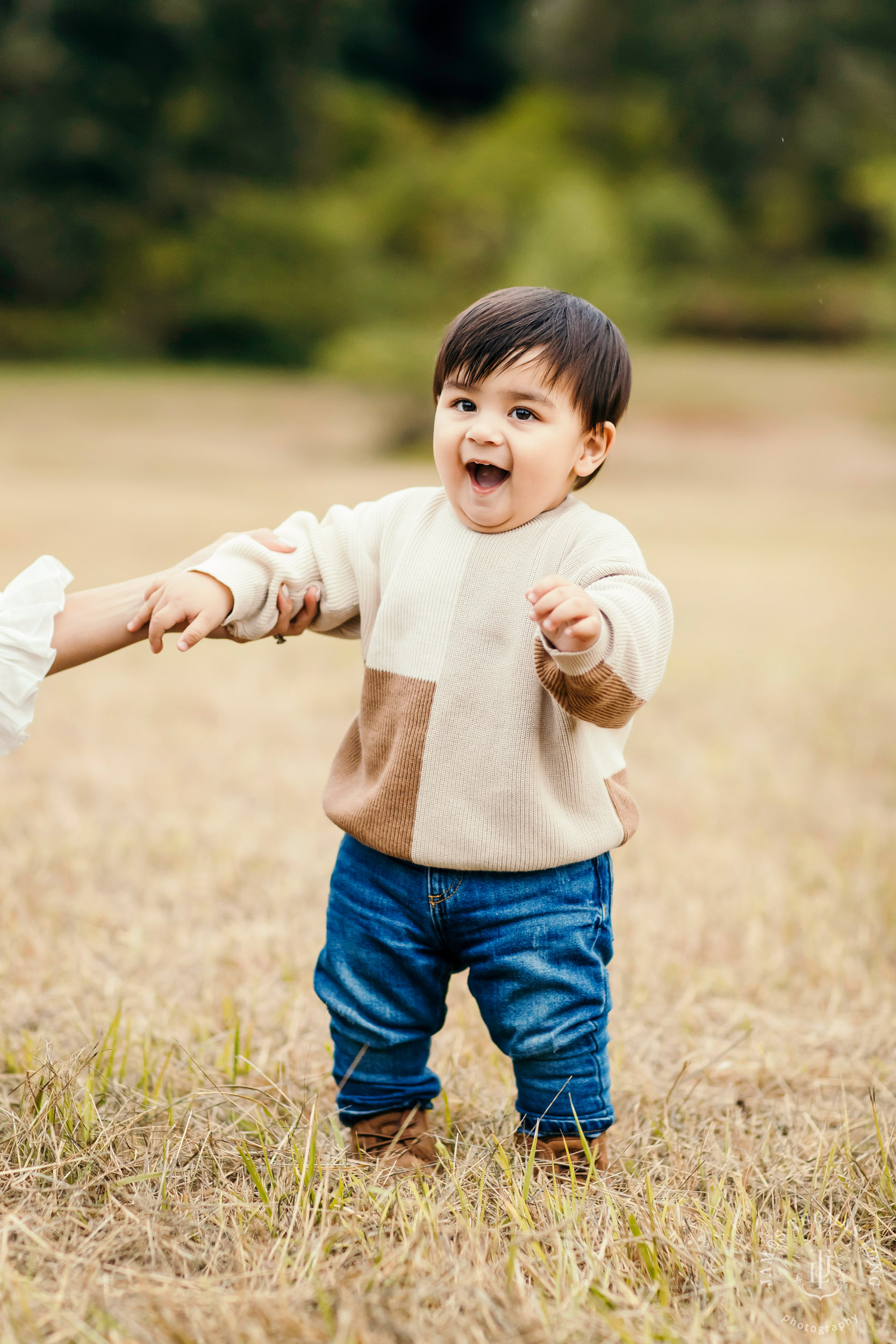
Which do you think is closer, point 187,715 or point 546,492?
point 546,492

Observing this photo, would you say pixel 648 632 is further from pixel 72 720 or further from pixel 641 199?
pixel 641 199

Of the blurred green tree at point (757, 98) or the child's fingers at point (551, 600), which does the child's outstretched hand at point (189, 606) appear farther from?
the blurred green tree at point (757, 98)

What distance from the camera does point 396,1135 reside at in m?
1.63

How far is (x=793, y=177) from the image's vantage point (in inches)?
1226

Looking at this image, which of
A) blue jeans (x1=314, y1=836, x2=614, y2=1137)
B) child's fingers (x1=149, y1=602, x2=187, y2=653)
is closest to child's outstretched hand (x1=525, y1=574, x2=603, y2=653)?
blue jeans (x1=314, y1=836, x2=614, y2=1137)

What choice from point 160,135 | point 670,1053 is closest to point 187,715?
point 670,1053

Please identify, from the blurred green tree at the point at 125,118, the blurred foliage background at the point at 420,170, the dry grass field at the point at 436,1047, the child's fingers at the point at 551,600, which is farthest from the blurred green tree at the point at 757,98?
the child's fingers at the point at 551,600

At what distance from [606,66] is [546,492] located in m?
37.5

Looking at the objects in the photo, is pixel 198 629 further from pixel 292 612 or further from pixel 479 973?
pixel 479 973

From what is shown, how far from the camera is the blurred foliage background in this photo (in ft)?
77.2

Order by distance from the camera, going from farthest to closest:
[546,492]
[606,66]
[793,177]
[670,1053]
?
[606,66] < [793,177] < [670,1053] < [546,492]

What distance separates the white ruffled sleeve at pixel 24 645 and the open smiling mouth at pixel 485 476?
1.86 ft

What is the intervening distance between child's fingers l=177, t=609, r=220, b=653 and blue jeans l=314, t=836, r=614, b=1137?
369mm

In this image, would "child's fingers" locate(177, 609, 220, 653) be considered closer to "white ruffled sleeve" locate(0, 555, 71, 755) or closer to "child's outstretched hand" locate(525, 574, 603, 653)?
→ "white ruffled sleeve" locate(0, 555, 71, 755)
